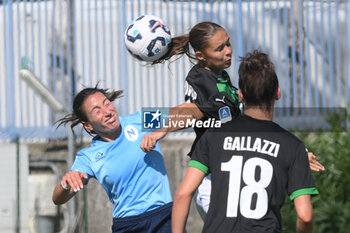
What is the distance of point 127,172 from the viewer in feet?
17.3

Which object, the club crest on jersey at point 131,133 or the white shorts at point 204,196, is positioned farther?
the club crest on jersey at point 131,133

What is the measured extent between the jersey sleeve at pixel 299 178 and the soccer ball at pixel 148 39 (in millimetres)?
2251

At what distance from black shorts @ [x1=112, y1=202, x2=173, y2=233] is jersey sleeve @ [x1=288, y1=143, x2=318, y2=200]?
162 centimetres

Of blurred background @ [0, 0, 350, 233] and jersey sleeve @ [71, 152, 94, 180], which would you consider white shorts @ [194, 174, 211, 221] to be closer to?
jersey sleeve @ [71, 152, 94, 180]

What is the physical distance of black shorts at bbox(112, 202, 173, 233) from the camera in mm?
5199

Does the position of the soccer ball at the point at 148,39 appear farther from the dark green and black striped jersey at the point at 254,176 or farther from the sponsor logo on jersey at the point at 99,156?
the dark green and black striped jersey at the point at 254,176

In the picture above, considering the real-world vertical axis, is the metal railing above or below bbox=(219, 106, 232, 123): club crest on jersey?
above

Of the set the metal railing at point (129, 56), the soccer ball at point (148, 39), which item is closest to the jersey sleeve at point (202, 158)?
the soccer ball at point (148, 39)

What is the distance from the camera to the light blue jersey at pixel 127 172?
17.3 ft

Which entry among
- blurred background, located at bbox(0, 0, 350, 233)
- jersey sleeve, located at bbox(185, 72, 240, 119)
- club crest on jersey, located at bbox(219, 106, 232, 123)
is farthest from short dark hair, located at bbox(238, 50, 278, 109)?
blurred background, located at bbox(0, 0, 350, 233)

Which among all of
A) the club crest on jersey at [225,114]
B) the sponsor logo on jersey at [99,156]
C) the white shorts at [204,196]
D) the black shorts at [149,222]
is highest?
the club crest on jersey at [225,114]

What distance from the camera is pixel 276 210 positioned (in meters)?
3.79

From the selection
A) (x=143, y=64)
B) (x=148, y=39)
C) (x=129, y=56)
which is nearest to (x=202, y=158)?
(x=148, y=39)

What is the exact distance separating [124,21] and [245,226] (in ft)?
19.1
